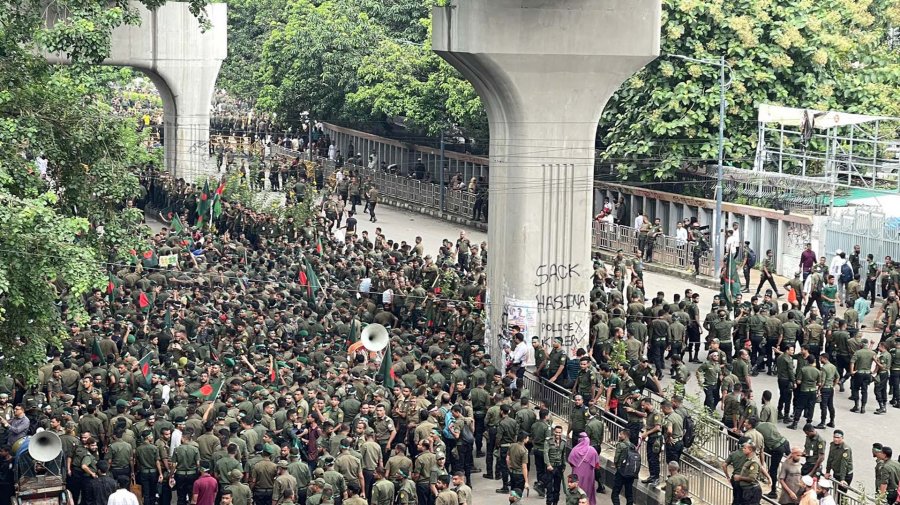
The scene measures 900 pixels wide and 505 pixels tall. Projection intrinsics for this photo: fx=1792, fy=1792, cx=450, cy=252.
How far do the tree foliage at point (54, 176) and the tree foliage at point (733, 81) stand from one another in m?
18.3

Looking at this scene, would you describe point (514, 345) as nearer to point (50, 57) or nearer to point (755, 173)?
point (755, 173)

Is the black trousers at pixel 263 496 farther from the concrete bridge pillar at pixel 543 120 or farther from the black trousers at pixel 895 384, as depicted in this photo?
the black trousers at pixel 895 384

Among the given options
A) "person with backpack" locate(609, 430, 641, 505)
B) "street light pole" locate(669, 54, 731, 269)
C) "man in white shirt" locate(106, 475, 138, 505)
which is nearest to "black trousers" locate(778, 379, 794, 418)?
"person with backpack" locate(609, 430, 641, 505)

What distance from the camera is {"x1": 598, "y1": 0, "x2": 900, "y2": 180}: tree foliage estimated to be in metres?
41.5

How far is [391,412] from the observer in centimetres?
Answer: 2444

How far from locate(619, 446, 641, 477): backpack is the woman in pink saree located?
1.25ft

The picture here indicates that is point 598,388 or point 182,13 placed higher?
point 182,13

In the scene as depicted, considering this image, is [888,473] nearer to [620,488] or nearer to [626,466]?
[626,466]

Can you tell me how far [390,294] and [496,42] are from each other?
5849mm

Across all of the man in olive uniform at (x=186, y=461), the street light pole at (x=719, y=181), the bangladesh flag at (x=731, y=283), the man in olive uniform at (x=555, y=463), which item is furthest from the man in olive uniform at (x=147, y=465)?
the street light pole at (x=719, y=181)

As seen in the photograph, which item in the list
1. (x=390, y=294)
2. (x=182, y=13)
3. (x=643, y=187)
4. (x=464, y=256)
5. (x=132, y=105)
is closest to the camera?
(x=390, y=294)

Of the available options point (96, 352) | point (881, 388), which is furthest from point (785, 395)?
point (96, 352)

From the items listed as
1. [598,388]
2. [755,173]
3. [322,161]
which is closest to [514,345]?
[598,388]

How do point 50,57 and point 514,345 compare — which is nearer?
point 514,345
